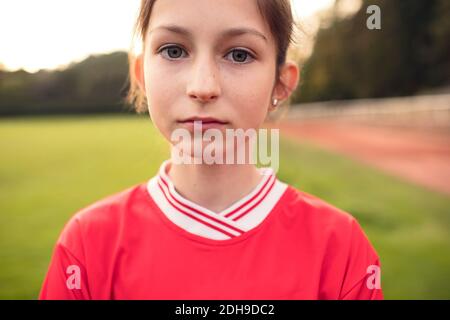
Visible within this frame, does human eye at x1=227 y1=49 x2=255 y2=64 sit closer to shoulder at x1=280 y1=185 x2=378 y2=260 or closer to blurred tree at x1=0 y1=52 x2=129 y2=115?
shoulder at x1=280 y1=185 x2=378 y2=260

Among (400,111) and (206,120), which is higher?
(400,111)

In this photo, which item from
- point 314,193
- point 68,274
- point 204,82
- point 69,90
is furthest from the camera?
point 69,90

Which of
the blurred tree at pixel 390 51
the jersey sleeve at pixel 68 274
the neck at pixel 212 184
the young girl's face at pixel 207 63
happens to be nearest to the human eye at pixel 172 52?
the young girl's face at pixel 207 63

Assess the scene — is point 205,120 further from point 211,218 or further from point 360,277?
point 360,277

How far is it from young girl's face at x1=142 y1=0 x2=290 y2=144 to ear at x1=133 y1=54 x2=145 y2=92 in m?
0.18

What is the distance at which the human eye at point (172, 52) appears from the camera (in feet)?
3.84

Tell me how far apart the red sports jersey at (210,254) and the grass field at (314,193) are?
36 cm

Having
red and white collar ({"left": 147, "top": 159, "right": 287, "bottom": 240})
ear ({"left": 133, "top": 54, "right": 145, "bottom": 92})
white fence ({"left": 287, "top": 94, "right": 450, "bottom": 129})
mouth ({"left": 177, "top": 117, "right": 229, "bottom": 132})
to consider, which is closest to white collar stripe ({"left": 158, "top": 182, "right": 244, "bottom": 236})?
red and white collar ({"left": 147, "top": 159, "right": 287, "bottom": 240})

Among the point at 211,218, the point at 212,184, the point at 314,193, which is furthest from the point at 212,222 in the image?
A: the point at 314,193

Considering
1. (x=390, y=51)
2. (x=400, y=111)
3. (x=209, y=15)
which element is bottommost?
(x=209, y=15)

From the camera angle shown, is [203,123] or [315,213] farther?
[315,213]

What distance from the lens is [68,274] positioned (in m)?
1.21

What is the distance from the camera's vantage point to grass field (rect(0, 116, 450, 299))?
3.11 metres

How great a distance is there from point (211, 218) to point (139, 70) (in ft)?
1.59
